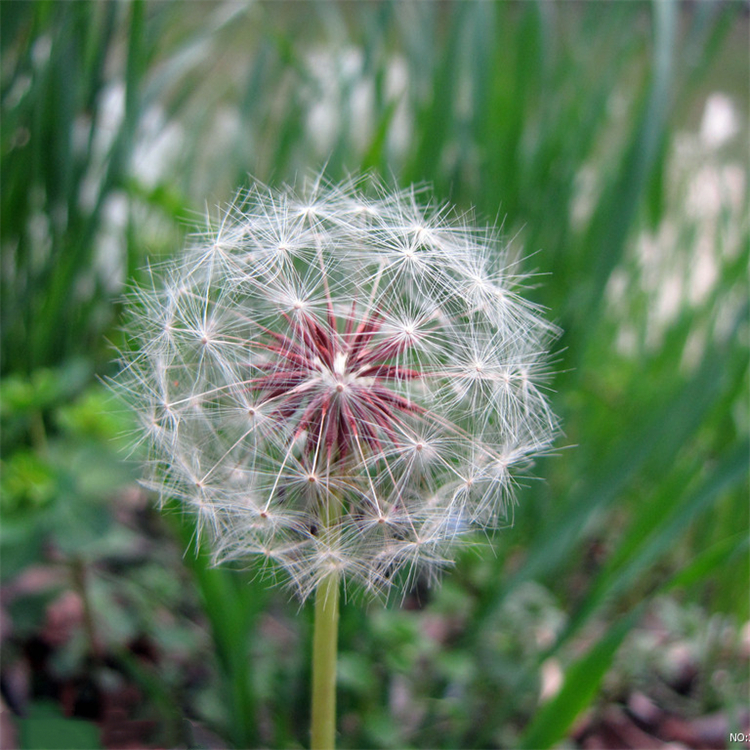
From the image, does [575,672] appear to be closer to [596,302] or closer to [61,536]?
[596,302]

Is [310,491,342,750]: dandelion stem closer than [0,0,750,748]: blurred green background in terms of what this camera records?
Yes

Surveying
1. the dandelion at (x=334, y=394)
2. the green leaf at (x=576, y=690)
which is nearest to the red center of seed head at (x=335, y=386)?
the dandelion at (x=334, y=394)

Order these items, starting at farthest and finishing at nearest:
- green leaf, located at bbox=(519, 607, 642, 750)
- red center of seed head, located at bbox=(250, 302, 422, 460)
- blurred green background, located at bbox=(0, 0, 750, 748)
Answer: blurred green background, located at bbox=(0, 0, 750, 748)
green leaf, located at bbox=(519, 607, 642, 750)
red center of seed head, located at bbox=(250, 302, 422, 460)

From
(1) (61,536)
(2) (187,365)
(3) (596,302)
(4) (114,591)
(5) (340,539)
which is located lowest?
(4) (114,591)

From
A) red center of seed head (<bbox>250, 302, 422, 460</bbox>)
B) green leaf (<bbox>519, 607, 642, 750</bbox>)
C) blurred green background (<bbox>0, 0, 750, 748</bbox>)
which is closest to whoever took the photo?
red center of seed head (<bbox>250, 302, 422, 460</bbox>)

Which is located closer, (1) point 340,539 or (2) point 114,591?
(1) point 340,539

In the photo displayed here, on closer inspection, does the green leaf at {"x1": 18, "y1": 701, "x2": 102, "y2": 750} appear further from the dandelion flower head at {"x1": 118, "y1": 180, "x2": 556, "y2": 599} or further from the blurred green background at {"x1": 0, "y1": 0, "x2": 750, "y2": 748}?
the dandelion flower head at {"x1": 118, "y1": 180, "x2": 556, "y2": 599}

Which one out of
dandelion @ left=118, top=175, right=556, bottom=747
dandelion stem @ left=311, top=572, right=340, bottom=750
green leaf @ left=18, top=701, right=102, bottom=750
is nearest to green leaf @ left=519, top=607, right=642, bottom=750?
dandelion @ left=118, top=175, right=556, bottom=747

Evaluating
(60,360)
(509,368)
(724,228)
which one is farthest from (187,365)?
(724,228)
